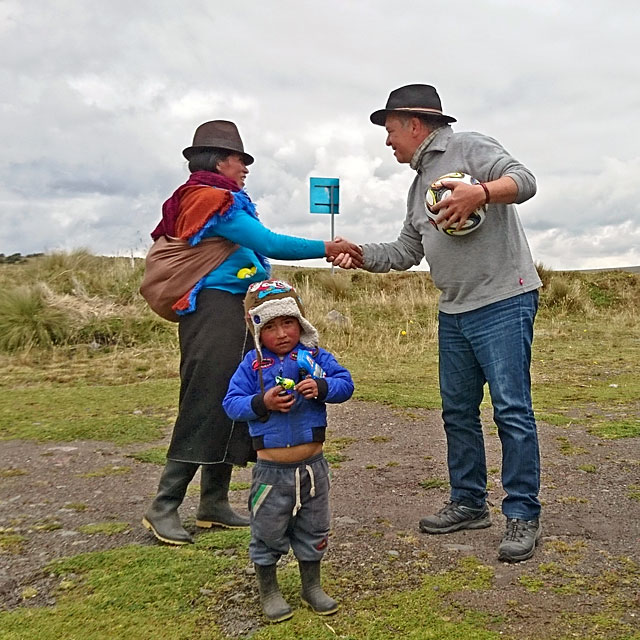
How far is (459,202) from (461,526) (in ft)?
5.62

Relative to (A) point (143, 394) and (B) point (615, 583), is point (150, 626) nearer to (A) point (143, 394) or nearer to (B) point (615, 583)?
(B) point (615, 583)

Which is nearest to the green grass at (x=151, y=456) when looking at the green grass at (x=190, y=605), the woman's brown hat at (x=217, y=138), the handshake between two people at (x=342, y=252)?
the green grass at (x=190, y=605)

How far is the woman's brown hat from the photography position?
416cm

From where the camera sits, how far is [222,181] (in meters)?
4.06

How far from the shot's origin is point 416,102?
13.3ft

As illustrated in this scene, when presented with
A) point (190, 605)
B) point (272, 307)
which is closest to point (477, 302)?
point (272, 307)

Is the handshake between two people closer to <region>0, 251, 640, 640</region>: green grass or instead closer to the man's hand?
the man's hand

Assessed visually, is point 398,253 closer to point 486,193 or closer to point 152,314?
point 486,193

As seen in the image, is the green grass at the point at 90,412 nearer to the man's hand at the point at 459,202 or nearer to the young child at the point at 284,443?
the young child at the point at 284,443

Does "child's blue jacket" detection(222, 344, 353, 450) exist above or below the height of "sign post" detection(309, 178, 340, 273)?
below

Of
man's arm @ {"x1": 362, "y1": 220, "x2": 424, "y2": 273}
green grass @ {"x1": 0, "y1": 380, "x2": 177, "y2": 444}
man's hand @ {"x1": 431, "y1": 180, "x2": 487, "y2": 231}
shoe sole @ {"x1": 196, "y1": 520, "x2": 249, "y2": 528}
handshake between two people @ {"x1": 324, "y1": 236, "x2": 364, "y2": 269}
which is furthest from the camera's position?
green grass @ {"x1": 0, "y1": 380, "x2": 177, "y2": 444}

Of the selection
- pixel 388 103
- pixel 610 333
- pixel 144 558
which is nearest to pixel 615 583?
pixel 144 558

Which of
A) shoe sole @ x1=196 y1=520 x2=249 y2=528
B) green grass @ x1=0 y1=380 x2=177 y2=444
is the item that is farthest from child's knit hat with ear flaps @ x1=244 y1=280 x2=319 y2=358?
green grass @ x1=0 y1=380 x2=177 y2=444

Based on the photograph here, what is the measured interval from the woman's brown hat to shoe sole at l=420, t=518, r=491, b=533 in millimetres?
2219
